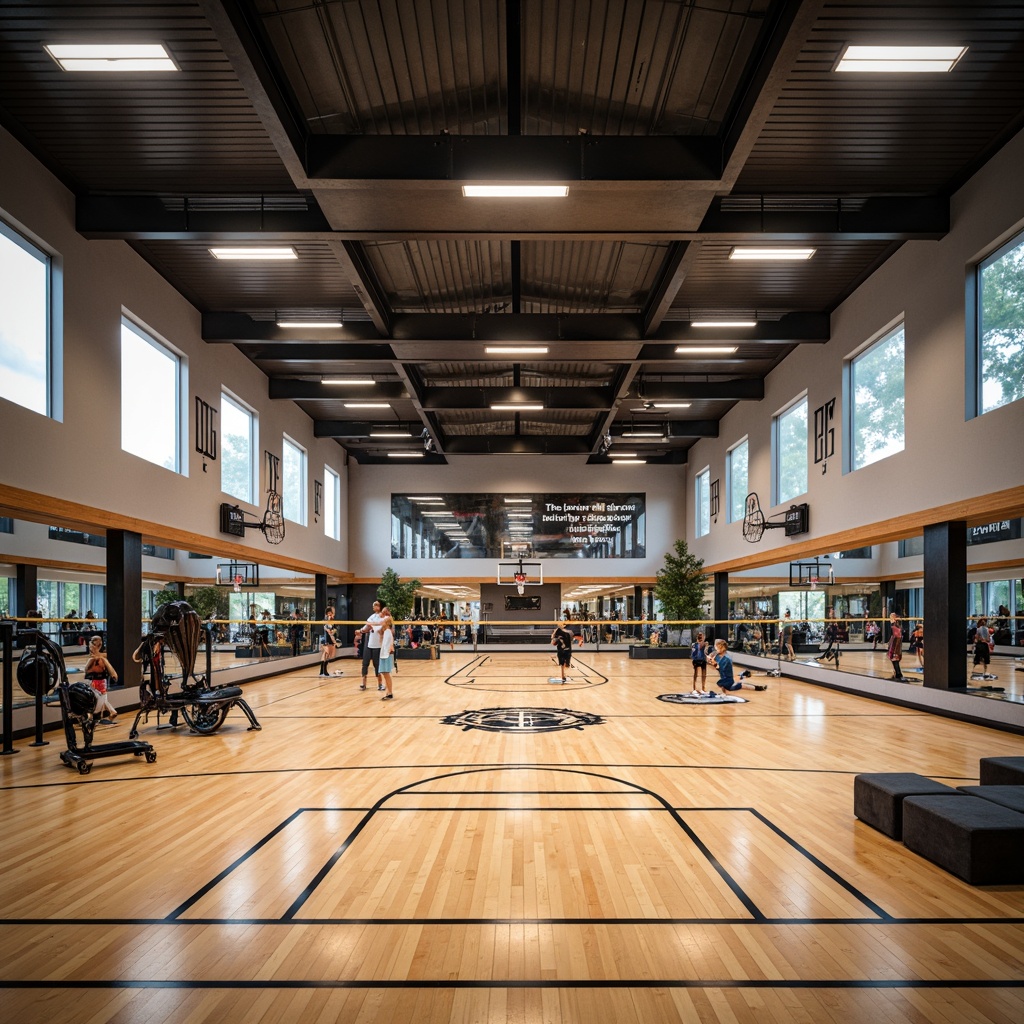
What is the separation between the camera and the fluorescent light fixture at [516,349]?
1462cm

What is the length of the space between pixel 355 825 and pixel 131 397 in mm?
9349

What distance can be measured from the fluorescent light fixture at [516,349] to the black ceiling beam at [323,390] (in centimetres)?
518

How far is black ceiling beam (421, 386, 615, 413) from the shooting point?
19.1 meters

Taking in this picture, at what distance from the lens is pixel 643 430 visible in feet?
81.0

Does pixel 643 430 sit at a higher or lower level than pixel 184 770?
higher

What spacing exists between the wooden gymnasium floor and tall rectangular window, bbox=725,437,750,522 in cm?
1370

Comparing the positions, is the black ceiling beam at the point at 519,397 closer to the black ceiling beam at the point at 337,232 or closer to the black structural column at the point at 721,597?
the black ceiling beam at the point at 337,232

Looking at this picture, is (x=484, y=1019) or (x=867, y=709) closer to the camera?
(x=484, y=1019)

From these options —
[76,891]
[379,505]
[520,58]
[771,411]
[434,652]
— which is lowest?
[434,652]

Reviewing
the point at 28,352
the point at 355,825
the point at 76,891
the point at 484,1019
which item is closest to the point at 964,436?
the point at 355,825

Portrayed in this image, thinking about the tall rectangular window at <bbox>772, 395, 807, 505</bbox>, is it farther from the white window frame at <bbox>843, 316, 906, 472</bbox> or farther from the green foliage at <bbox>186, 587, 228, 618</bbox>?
the green foliage at <bbox>186, 587, 228, 618</bbox>

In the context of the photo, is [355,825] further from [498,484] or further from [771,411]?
[498,484]

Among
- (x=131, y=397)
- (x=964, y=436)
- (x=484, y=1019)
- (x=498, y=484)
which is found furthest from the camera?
(x=498, y=484)

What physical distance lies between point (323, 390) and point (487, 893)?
54.3ft
